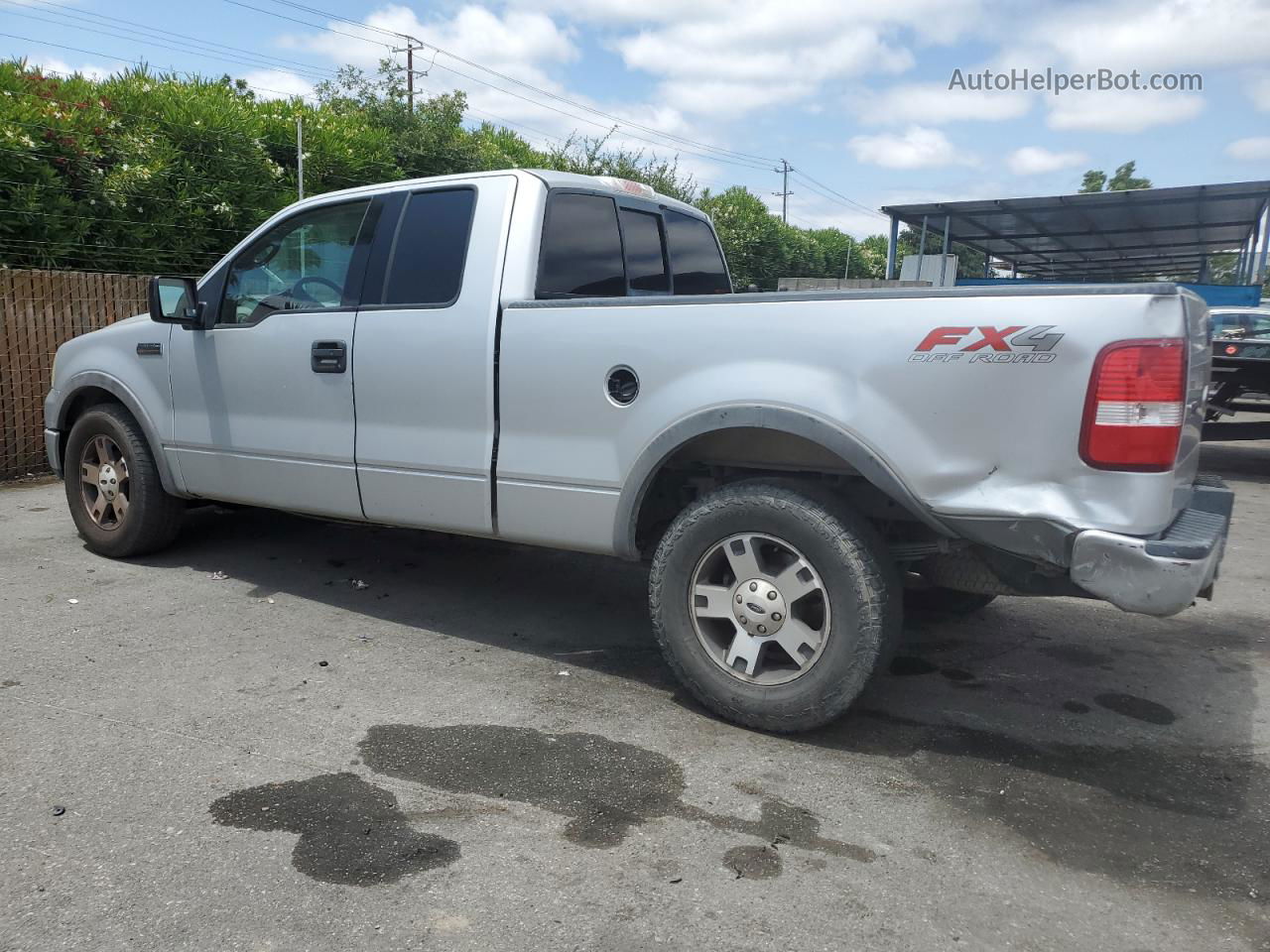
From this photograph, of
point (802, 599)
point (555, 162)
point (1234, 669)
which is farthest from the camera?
point (555, 162)

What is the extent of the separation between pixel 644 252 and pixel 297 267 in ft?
5.66

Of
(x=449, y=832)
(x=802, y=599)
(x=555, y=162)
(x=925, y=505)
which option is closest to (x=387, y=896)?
(x=449, y=832)

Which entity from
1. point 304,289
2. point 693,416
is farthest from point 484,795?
point 304,289

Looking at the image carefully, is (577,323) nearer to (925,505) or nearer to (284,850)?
(925,505)

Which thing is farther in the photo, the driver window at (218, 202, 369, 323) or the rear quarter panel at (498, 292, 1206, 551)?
the driver window at (218, 202, 369, 323)

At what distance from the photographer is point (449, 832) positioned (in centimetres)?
288

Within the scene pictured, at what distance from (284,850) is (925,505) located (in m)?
2.17

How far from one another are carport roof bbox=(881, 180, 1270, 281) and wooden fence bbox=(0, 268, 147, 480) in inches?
549

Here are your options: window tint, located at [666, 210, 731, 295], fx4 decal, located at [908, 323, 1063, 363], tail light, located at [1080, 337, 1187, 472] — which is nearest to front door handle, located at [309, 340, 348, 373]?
window tint, located at [666, 210, 731, 295]

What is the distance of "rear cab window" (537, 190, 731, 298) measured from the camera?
438cm

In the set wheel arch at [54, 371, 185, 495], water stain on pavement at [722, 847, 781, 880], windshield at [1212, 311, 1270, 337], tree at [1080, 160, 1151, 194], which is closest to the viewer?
water stain on pavement at [722, 847, 781, 880]

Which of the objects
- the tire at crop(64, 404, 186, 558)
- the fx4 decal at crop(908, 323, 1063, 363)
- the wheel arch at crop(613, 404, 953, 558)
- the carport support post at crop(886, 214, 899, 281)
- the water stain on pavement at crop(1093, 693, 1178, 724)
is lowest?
the water stain on pavement at crop(1093, 693, 1178, 724)

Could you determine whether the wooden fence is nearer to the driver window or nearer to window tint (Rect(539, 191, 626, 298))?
the driver window

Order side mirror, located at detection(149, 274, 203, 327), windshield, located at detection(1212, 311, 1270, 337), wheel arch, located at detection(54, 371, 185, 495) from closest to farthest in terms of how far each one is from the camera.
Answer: side mirror, located at detection(149, 274, 203, 327)
wheel arch, located at detection(54, 371, 185, 495)
windshield, located at detection(1212, 311, 1270, 337)
